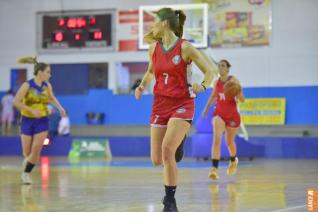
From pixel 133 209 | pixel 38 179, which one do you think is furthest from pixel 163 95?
pixel 38 179

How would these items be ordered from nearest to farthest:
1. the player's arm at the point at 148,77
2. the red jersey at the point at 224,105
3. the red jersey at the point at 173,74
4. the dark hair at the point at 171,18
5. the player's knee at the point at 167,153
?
the player's knee at the point at 167,153
the red jersey at the point at 173,74
the dark hair at the point at 171,18
the player's arm at the point at 148,77
the red jersey at the point at 224,105

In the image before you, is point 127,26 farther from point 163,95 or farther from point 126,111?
point 163,95

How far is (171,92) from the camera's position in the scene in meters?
6.48

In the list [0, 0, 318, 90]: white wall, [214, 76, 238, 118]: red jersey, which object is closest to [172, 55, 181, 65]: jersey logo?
[214, 76, 238, 118]: red jersey

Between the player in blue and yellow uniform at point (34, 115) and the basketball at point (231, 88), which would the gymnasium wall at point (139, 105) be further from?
the player in blue and yellow uniform at point (34, 115)

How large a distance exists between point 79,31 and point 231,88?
15590 mm

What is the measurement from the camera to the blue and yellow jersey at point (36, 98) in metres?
10.2

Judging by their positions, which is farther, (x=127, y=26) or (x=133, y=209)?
(x=127, y=26)

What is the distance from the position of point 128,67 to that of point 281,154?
26.6ft

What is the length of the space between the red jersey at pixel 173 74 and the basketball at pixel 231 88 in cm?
454

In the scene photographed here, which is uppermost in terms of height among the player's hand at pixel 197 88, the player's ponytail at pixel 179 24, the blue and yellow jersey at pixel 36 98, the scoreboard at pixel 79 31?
the scoreboard at pixel 79 31

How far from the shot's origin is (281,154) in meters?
22.1

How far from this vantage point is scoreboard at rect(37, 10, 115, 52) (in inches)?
1009

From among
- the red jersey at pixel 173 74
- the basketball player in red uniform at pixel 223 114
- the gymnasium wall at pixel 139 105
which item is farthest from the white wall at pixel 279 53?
the red jersey at pixel 173 74
